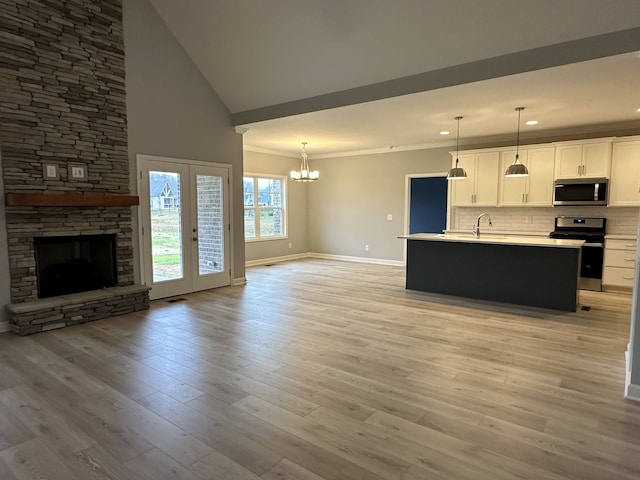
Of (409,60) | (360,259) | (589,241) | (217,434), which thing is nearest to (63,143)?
(217,434)

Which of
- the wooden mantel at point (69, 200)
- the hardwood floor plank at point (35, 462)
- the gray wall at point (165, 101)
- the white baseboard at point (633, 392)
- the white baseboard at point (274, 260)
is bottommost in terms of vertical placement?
the hardwood floor plank at point (35, 462)

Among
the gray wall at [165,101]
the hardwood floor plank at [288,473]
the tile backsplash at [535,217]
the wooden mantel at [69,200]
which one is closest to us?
the hardwood floor plank at [288,473]

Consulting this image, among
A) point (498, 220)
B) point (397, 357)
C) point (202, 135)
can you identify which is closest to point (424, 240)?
point (498, 220)

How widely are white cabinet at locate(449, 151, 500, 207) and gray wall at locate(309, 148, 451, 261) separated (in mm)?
659

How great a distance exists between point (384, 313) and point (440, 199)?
4086mm

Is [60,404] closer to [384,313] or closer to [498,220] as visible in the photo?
[384,313]

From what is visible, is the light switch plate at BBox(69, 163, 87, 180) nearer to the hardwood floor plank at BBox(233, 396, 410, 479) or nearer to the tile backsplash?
the hardwood floor plank at BBox(233, 396, 410, 479)

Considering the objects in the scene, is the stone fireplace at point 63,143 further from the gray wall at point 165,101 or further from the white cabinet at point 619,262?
the white cabinet at point 619,262

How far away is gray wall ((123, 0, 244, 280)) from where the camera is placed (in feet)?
16.7

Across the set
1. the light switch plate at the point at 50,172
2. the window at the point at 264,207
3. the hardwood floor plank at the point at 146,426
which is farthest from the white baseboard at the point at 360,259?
the hardwood floor plank at the point at 146,426

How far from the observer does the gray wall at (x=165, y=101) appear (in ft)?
16.7

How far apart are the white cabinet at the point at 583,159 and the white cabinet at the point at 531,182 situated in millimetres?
143

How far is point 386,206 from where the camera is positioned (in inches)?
348

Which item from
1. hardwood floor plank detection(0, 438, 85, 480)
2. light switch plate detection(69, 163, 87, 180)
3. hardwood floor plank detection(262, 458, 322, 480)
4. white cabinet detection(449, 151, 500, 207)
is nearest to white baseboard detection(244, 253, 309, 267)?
white cabinet detection(449, 151, 500, 207)
